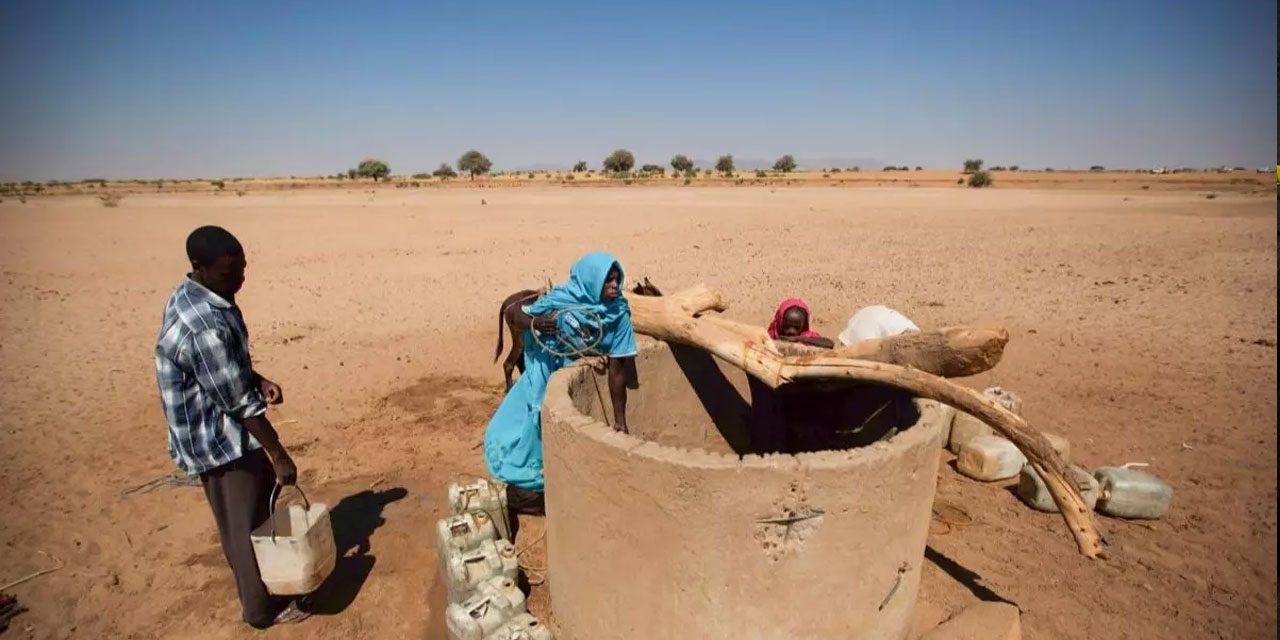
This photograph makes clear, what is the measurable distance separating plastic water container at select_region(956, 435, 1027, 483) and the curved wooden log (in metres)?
2.15

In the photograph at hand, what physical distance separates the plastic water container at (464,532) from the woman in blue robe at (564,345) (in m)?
0.54

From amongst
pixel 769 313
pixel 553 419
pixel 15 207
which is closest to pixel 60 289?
pixel 769 313

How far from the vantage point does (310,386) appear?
695 cm

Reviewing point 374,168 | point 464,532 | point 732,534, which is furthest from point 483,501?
point 374,168

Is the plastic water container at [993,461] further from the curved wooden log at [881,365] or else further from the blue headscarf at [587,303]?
the blue headscarf at [587,303]

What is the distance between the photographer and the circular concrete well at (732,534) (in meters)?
2.46

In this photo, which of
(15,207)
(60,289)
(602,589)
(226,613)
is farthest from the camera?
(15,207)

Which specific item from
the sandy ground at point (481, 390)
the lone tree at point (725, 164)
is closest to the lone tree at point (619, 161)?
the lone tree at point (725, 164)

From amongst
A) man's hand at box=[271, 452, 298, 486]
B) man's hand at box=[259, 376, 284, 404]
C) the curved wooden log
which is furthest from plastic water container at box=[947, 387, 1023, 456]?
man's hand at box=[259, 376, 284, 404]

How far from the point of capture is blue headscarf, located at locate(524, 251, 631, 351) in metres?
3.49

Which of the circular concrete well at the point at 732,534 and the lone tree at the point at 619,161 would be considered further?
the lone tree at the point at 619,161

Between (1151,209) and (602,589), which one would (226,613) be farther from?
(1151,209)

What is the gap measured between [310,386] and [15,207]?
2893 centimetres

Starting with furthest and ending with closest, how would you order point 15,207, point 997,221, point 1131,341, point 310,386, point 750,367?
1. point 15,207
2. point 997,221
3. point 1131,341
4. point 310,386
5. point 750,367
